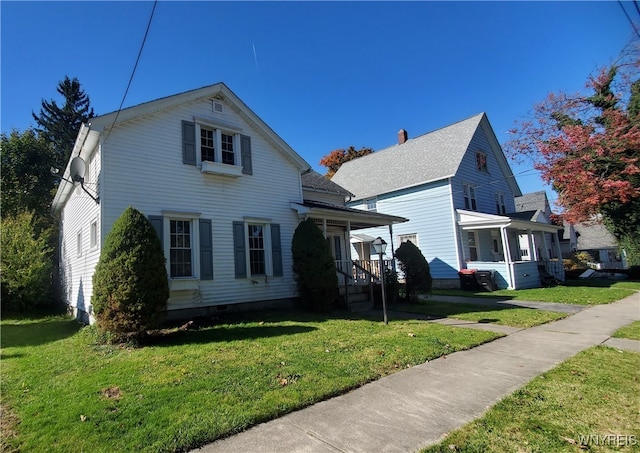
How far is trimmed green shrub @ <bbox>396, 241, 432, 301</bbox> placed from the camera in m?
12.6

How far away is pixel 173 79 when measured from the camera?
8.23 metres

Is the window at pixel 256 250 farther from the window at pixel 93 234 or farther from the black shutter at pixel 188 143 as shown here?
the window at pixel 93 234

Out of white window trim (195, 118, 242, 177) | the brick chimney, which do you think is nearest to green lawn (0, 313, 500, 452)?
white window trim (195, 118, 242, 177)

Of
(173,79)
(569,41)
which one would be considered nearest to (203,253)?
(173,79)

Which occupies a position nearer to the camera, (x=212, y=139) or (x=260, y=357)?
(x=260, y=357)

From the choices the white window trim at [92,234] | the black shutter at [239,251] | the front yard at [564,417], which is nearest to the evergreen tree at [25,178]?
the white window trim at [92,234]

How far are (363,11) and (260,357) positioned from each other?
8.74 m

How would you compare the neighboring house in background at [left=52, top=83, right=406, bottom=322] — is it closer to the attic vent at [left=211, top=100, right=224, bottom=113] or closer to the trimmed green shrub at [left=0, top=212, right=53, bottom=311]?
the attic vent at [left=211, top=100, right=224, bottom=113]

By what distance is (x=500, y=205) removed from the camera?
22359 mm

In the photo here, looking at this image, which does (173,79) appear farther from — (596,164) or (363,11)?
(596,164)

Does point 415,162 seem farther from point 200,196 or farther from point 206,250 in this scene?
point 206,250

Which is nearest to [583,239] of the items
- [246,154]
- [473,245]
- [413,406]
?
[473,245]

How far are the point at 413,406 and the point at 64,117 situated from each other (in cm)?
3647

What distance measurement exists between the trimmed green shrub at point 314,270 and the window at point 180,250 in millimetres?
3236
